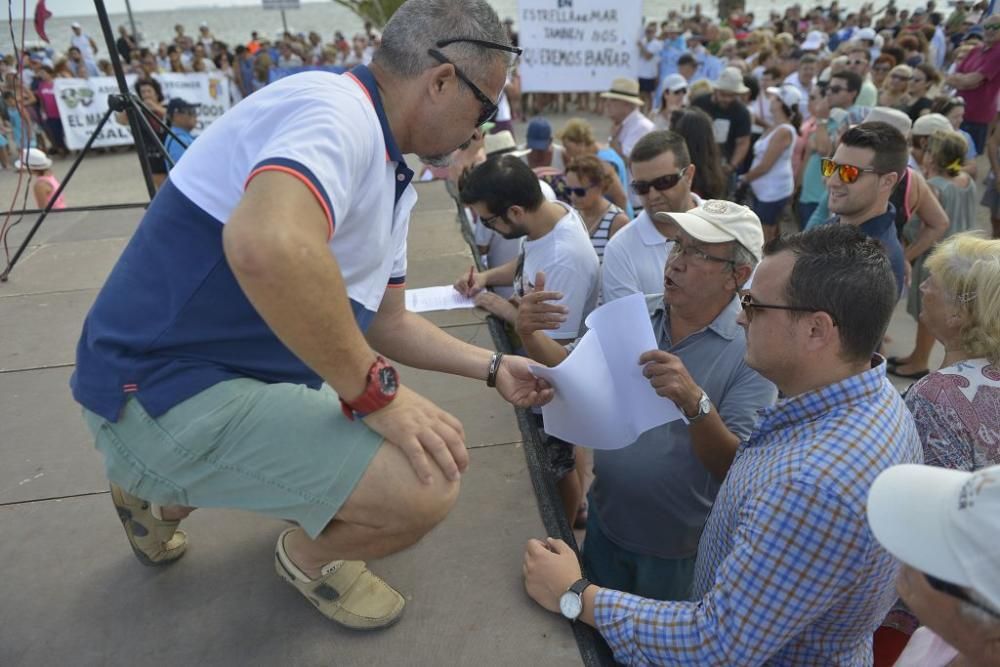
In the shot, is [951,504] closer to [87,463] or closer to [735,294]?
[735,294]

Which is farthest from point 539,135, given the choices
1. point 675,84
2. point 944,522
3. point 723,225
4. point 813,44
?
Answer: point 813,44

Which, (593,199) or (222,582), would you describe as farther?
(593,199)

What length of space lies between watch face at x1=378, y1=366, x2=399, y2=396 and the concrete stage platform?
733mm

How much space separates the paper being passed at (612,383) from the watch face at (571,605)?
1.70ft

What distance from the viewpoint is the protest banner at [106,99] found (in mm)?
12430

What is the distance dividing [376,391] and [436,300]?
8.26 feet

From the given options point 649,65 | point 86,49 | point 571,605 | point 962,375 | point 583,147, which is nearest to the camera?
point 571,605

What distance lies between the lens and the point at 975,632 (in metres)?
0.92

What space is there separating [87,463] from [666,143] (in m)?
2.88

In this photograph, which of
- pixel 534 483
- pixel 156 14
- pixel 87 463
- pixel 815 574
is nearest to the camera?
pixel 815 574

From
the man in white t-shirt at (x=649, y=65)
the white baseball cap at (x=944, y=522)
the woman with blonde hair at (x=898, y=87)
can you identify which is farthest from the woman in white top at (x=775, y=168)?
the man in white t-shirt at (x=649, y=65)

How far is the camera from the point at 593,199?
4.05 m

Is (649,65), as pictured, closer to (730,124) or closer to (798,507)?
(730,124)

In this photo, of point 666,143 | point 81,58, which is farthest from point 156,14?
point 666,143
